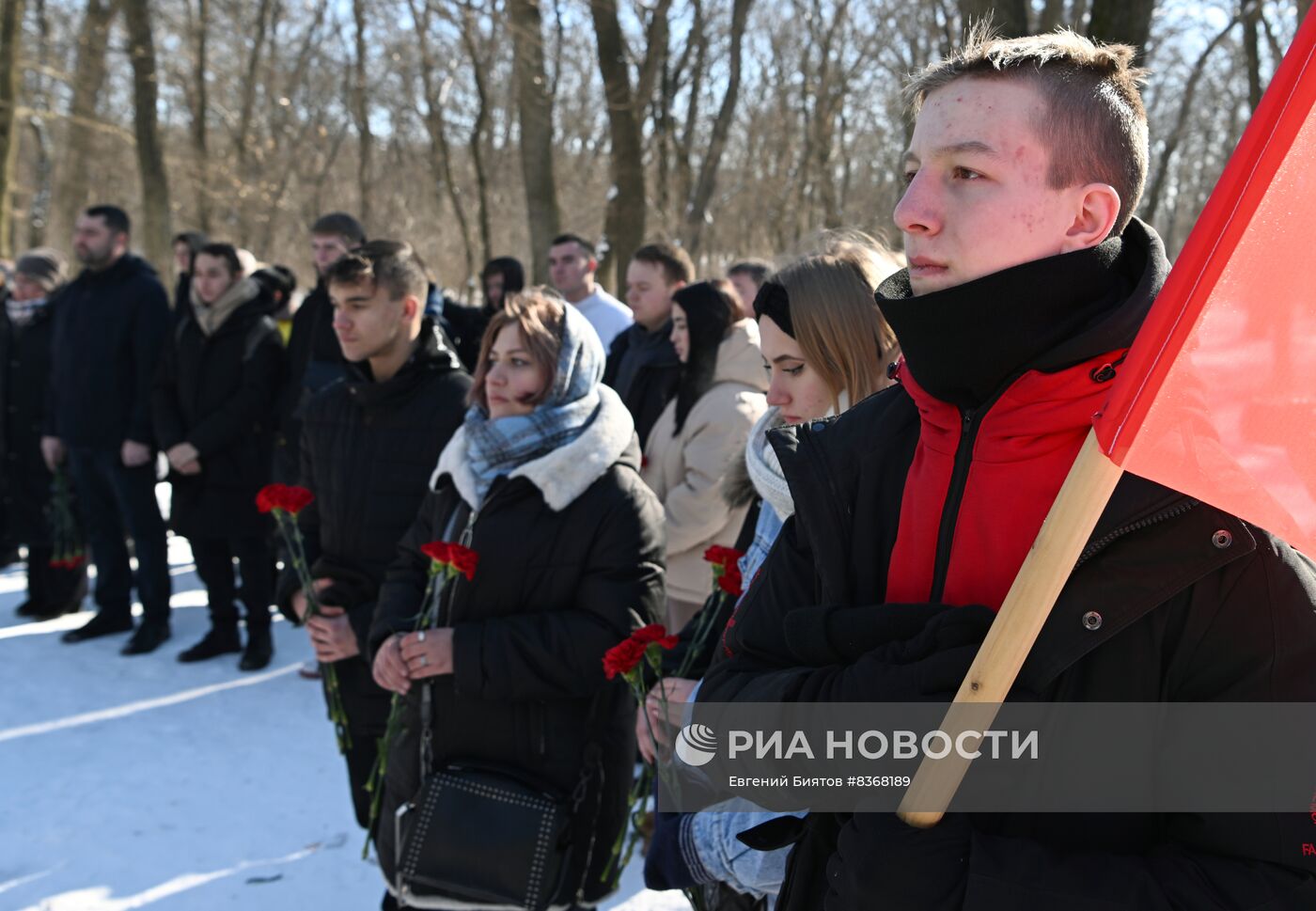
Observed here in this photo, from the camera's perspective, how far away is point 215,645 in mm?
6316

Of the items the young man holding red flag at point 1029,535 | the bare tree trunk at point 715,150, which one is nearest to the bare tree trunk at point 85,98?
the bare tree trunk at point 715,150

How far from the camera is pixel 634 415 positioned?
4746 mm

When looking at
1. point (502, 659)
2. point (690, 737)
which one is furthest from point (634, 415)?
point (690, 737)

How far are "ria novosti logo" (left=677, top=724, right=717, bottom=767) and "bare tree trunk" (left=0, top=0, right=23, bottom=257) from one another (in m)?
12.9

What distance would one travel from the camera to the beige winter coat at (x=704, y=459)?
13.6ft

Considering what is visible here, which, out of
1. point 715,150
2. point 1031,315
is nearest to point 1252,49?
point 715,150

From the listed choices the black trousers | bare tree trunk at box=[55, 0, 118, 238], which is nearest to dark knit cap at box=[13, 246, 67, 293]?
the black trousers

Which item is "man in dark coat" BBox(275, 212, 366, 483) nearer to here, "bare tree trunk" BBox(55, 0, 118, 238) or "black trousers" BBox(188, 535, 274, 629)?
"black trousers" BBox(188, 535, 274, 629)

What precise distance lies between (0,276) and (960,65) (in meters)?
8.24

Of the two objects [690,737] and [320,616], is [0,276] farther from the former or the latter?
[690,737]

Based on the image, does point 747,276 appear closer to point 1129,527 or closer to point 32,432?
point 32,432

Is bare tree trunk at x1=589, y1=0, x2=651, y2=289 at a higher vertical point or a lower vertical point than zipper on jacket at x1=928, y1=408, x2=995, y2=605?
higher

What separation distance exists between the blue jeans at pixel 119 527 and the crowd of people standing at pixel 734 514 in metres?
0.03

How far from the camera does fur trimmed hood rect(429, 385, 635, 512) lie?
9.18 feet
